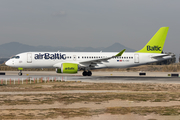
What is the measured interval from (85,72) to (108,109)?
29770 millimetres

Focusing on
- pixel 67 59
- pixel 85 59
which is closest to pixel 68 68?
pixel 67 59

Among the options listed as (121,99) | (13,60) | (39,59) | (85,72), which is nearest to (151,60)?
(85,72)

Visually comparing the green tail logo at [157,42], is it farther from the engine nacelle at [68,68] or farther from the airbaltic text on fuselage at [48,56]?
the airbaltic text on fuselage at [48,56]

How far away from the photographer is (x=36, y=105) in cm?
1555

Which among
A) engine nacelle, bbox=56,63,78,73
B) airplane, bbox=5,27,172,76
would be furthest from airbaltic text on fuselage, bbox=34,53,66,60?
engine nacelle, bbox=56,63,78,73

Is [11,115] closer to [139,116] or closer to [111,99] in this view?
[139,116]

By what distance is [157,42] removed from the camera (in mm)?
47438

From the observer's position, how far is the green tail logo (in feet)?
155

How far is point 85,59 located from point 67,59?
3387 mm

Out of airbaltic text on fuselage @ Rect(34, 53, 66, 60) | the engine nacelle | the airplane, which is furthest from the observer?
airbaltic text on fuselage @ Rect(34, 53, 66, 60)

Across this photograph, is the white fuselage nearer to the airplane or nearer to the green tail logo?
the airplane

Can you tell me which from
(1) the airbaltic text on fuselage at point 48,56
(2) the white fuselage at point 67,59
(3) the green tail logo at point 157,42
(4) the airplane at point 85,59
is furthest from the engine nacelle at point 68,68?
(3) the green tail logo at point 157,42

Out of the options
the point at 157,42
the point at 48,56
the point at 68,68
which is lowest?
the point at 68,68

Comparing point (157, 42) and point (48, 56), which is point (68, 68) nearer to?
point (48, 56)
